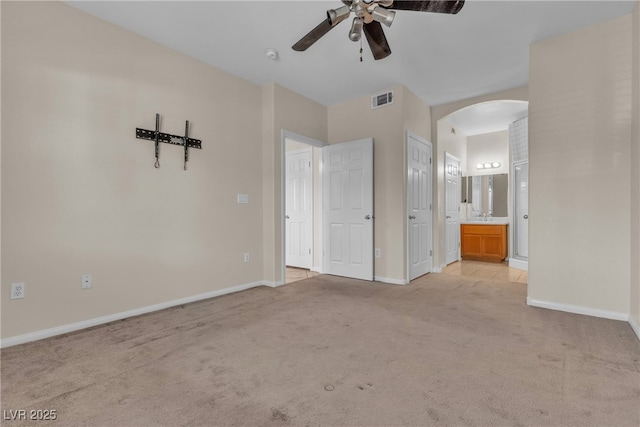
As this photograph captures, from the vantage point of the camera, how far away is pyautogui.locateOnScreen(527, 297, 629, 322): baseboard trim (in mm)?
2695

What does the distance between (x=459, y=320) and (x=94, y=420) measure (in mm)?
2644

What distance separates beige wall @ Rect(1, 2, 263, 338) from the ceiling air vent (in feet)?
6.37

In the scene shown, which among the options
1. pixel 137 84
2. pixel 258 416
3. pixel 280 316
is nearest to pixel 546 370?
pixel 258 416

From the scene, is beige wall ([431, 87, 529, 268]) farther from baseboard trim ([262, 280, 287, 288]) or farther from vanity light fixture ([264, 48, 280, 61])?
vanity light fixture ([264, 48, 280, 61])

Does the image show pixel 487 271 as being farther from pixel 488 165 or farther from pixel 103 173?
pixel 103 173

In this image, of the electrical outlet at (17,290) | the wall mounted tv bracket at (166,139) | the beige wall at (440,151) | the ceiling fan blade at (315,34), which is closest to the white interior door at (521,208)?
the beige wall at (440,151)

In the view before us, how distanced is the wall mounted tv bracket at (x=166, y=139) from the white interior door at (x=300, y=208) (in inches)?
83.3

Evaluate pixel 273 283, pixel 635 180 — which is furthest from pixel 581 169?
pixel 273 283

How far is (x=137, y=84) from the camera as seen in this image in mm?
2914

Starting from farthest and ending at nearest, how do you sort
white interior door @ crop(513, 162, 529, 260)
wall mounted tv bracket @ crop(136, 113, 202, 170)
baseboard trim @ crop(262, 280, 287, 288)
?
1. white interior door @ crop(513, 162, 529, 260)
2. baseboard trim @ crop(262, 280, 287, 288)
3. wall mounted tv bracket @ crop(136, 113, 202, 170)

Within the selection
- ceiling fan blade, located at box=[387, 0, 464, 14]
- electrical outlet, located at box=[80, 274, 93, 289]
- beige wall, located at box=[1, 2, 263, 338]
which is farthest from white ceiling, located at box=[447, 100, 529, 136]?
electrical outlet, located at box=[80, 274, 93, 289]

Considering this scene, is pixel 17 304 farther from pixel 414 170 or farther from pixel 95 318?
pixel 414 170

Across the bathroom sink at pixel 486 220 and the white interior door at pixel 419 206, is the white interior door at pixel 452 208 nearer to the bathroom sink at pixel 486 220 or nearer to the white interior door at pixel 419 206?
the bathroom sink at pixel 486 220

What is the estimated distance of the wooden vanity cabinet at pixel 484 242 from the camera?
228 inches
